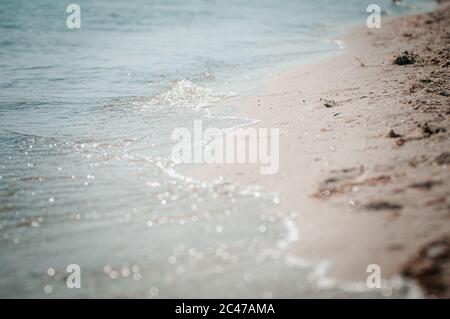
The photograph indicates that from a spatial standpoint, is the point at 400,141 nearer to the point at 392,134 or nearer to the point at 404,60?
the point at 392,134

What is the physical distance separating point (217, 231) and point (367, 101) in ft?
11.4

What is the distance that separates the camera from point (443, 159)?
144 inches

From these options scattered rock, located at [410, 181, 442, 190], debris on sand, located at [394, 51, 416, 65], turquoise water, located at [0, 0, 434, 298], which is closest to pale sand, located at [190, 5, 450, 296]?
scattered rock, located at [410, 181, 442, 190]

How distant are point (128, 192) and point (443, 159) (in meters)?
3.13

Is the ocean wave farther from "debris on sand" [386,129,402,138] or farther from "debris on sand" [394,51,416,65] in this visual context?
"debris on sand" [386,129,402,138]

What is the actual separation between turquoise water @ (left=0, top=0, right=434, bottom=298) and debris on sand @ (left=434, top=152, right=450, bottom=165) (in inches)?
61.1

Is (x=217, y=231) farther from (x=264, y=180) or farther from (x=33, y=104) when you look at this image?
(x=33, y=104)

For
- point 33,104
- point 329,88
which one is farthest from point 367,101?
point 33,104

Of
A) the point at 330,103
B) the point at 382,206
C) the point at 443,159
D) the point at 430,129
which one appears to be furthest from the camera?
the point at 330,103

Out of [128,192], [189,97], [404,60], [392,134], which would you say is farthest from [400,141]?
[189,97]

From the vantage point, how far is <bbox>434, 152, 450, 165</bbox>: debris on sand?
3619 millimetres

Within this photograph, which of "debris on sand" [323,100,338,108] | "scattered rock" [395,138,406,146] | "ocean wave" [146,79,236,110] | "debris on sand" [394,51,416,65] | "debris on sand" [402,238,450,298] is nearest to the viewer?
"debris on sand" [402,238,450,298]

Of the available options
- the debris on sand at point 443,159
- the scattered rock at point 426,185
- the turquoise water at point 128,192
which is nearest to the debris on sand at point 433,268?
the turquoise water at point 128,192

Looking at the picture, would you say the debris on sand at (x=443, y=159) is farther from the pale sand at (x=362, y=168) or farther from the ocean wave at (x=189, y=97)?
the ocean wave at (x=189, y=97)
